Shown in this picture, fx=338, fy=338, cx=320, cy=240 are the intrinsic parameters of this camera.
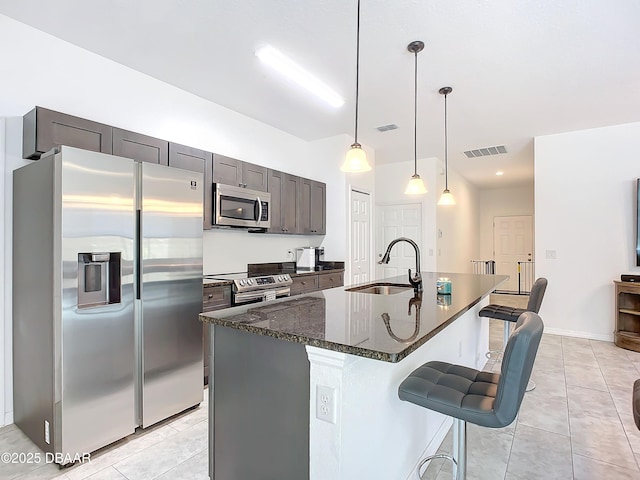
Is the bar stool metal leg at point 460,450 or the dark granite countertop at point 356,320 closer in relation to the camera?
the dark granite countertop at point 356,320

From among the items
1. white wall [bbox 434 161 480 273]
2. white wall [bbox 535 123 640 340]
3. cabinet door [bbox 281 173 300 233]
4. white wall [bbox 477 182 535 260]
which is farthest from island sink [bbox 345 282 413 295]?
white wall [bbox 477 182 535 260]

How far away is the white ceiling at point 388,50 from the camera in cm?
226

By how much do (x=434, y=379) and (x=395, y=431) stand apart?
35 centimetres

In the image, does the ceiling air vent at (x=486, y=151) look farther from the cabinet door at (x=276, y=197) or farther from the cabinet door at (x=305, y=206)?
the cabinet door at (x=276, y=197)

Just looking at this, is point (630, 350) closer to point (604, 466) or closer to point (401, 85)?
point (604, 466)

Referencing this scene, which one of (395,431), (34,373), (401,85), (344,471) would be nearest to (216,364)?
(344,471)

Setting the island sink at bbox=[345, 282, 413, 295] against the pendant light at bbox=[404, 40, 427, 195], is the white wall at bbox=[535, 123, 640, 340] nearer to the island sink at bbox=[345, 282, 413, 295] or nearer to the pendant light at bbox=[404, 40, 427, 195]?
the pendant light at bbox=[404, 40, 427, 195]

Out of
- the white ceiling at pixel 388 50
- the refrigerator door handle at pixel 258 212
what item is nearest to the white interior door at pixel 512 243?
the white ceiling at pixel 388 50

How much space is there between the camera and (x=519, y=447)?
2.14 metres

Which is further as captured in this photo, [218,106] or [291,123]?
[291,123]

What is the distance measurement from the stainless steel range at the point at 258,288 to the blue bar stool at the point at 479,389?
1.87 meters

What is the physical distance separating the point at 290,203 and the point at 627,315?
4.53 m

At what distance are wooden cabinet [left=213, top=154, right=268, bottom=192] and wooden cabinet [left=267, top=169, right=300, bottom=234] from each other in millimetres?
143

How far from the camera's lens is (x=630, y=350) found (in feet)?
13.3
